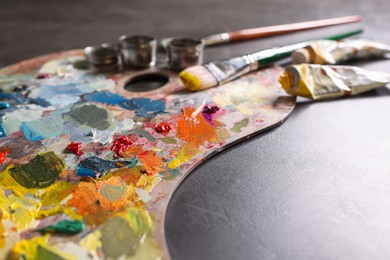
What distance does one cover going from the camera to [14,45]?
209 centimetres

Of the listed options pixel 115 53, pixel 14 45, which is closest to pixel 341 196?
pixel 115 53

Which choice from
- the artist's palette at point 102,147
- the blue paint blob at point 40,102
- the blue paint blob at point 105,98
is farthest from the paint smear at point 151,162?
the blue paint blob at point 40,102

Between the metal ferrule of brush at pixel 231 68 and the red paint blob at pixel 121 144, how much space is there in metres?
0.44

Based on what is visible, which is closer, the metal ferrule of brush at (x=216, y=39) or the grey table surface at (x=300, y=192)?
the grey table surface at (x=300, y=192)

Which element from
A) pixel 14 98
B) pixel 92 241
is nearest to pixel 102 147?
pixel 92 241

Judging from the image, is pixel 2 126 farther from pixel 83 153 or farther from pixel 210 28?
pixel 210 28

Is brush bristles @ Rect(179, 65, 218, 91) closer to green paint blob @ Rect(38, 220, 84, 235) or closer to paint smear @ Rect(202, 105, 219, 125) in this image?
paint smear @ Rect(202, 105, 219, 125)

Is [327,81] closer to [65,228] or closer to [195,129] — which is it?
[195,129]

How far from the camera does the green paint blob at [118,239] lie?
0.87 metres

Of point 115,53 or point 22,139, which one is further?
point 115,53

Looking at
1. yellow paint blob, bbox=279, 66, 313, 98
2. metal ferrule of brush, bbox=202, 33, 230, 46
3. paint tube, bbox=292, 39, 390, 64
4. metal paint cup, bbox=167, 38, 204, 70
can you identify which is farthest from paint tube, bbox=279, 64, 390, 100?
metal ferrule of brush, bbox=202, 33, 230, 46

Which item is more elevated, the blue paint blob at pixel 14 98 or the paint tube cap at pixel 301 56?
the paint tube cap at pixel 301 56

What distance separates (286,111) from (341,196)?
43 centimetres

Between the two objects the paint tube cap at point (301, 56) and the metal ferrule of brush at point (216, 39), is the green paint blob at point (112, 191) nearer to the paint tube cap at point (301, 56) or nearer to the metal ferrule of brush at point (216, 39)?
the paint tube cap at point (301, 56)
